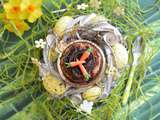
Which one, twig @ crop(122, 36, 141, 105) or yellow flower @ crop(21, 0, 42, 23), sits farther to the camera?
twig @ crop(122, 36, 141, 105)

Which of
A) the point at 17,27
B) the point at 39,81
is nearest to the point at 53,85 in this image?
the point at 39,81

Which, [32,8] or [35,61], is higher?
[32,8]

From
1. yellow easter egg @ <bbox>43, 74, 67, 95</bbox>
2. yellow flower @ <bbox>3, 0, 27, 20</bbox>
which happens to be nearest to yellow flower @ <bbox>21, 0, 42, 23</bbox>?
yellow flower @ <bbox>3, 0, 27, 20</bbox>

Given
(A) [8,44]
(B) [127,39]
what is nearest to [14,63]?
(A) [8,44]

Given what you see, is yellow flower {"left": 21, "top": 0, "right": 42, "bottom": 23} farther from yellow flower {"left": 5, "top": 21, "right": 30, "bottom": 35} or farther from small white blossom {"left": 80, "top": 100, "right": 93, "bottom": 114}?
small white blossom {"left": 80, "top": 100, "right": 93, "bottom": 114}

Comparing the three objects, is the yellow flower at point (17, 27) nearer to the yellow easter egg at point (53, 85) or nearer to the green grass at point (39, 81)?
the green grass at point (39, 81)

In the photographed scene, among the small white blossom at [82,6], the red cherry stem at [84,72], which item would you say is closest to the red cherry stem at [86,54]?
the red cherry stem at [84,72]

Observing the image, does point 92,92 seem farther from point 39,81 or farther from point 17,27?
point 17,27
